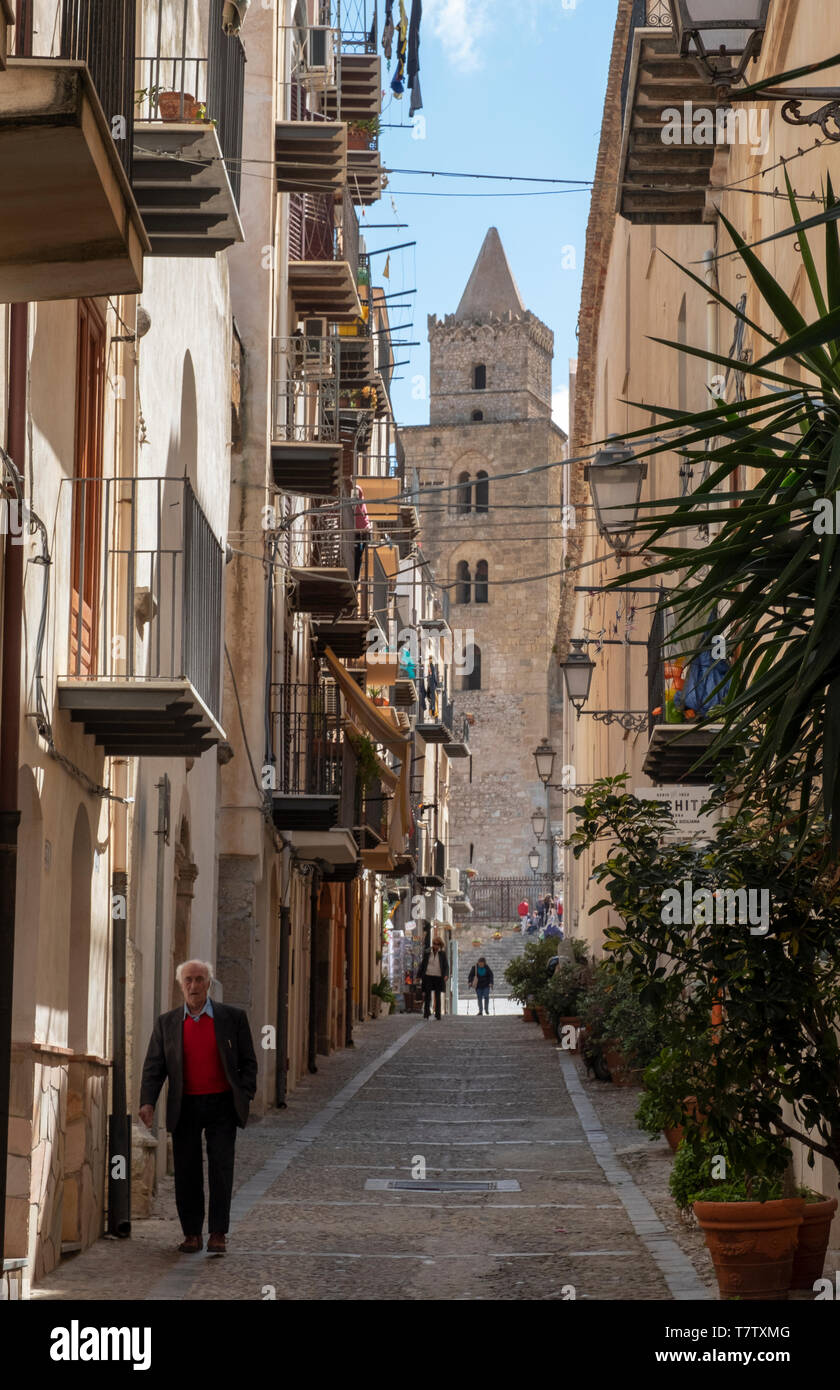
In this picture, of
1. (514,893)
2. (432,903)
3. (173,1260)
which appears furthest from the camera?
(514,893)

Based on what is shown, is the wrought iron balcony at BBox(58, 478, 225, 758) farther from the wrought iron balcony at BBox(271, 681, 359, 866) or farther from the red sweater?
the wrought iron balcony at BBox(271, 681, 359, 866)

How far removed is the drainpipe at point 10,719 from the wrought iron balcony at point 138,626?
118 centimetres

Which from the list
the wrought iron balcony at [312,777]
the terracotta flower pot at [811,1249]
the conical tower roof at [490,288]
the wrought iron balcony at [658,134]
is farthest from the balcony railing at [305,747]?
the conical tower roof at [490,288]

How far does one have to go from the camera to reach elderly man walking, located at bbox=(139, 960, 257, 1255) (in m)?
10.6

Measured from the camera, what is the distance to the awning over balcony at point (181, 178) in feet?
34.7

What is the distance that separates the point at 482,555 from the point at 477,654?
16.0 feet

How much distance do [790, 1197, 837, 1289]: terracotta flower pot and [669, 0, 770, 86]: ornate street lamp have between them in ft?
16.5

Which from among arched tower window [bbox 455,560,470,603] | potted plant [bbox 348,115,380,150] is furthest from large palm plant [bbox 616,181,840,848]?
arched tower window [bbox 455,560,470,603]

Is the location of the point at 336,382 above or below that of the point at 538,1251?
above

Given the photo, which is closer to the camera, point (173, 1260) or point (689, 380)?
point (173, 1260)

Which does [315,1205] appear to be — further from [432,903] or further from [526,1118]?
[432,903]

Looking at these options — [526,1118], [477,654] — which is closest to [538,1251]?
[526,1118]

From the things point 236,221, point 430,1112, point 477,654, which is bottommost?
point 430,1112
